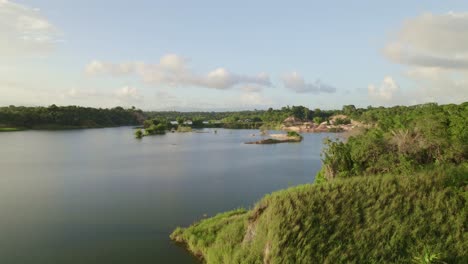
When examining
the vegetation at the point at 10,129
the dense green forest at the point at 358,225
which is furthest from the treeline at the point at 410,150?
the vegetation at the point at 10,129

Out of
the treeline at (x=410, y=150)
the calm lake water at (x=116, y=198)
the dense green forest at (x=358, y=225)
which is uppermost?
the treeline at (x=410, y=150)

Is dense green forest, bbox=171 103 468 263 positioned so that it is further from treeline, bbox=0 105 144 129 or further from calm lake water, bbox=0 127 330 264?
treeline, bbox=0 105 144 129

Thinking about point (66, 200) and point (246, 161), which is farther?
point (246, 161)

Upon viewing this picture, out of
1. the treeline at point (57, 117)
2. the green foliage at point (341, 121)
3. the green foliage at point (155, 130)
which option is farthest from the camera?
the green foliage at point (341, 121)

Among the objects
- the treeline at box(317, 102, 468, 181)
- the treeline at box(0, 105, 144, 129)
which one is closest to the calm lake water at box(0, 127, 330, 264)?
the treeline at box(317, 102, 468, 181)

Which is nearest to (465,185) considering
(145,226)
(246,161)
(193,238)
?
(193,238)

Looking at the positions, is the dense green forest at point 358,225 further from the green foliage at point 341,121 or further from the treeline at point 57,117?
the green foliage at point 341,121

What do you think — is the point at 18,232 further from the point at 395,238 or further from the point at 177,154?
the point at 177,154
